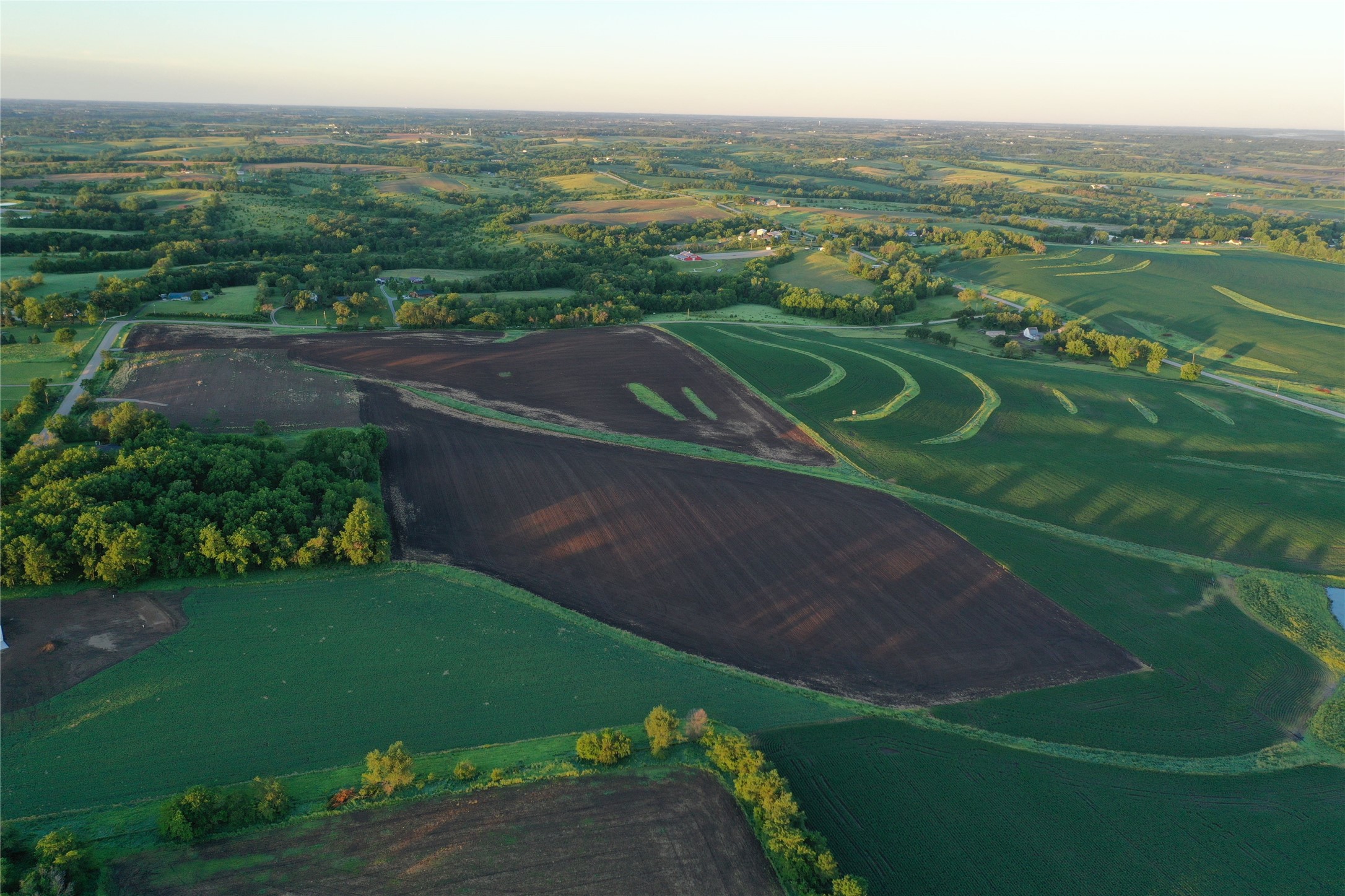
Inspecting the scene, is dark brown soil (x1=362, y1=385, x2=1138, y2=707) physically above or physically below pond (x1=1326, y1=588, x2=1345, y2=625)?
above

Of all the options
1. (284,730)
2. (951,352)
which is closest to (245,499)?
(284,730)

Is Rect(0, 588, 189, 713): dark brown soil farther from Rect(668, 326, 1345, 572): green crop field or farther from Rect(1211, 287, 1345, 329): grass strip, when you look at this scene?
Rect(1211, 287, 1345, 329): grass strip

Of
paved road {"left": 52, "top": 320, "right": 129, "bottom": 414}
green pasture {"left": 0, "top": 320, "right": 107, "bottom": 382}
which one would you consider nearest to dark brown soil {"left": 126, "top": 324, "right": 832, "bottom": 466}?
paved road {"left": 52, "top": 320, "right": 129, "bottom": 414}

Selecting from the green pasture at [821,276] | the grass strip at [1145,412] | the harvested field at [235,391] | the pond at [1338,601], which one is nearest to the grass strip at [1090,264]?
the green pasture at [821,276]

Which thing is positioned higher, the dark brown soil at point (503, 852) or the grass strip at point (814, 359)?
the grass strip at point (814, 359)

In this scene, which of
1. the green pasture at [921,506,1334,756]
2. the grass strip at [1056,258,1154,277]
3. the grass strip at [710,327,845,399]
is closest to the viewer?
the green pasture at [921,506,1334,756]

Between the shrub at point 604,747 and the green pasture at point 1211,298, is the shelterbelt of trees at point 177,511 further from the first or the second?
the green pasture at point 1211,298
